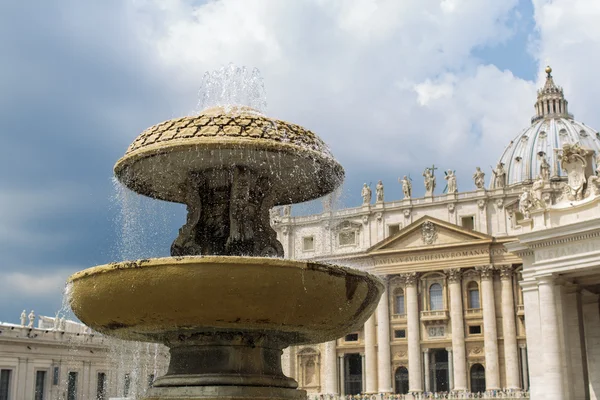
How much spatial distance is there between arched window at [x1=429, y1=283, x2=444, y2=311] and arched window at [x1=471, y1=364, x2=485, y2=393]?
498 cm

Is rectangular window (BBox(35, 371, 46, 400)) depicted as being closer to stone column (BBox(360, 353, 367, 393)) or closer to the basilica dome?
stone column (BBox(360, 353, 367, 393))

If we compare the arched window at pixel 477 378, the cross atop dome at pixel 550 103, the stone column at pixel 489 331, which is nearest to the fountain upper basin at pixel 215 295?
the stone column at pixel 489 331

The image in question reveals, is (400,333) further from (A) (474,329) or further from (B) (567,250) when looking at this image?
(B) (567,250)

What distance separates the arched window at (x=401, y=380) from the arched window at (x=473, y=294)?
6.96m

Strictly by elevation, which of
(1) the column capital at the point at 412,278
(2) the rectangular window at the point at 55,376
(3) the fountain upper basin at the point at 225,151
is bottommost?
(2) the rectangular window at the point at 55,376

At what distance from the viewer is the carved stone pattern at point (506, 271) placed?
54312 mm

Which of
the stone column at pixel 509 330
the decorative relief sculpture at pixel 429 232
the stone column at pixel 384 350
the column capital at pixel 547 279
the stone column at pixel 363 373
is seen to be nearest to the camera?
the column capital at pixel 547 279

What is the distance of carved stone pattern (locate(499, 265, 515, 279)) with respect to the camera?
54312mm

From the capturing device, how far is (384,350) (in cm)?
5703

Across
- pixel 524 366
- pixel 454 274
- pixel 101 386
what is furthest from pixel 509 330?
pixel 101 386

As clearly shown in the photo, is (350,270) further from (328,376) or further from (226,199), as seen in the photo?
(328,376)

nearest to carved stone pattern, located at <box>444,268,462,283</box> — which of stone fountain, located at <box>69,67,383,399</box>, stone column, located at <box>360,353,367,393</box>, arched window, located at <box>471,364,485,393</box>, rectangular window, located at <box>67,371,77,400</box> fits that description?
arched window, located at <box>471,364,485,393</box>

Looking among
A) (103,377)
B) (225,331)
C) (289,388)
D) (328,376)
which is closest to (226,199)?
(225,331)

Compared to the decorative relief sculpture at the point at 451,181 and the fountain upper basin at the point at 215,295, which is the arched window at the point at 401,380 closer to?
the decorative relief sculpture at the point at 451,181
